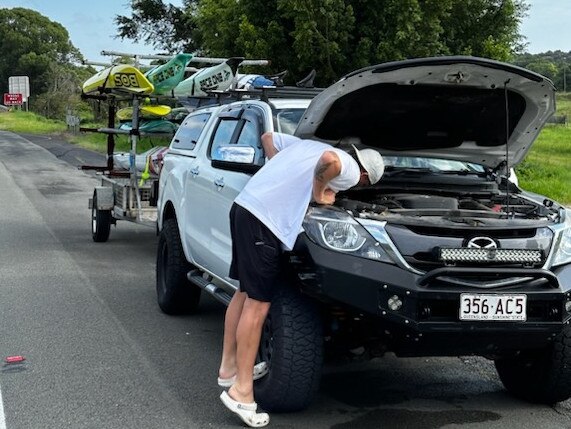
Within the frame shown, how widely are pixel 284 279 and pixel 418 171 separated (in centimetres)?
145

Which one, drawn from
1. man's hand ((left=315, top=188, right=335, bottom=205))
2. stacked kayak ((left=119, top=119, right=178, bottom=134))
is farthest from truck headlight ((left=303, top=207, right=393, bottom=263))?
stacked kayak ((left=119, top=119, right=178, bottom=134))

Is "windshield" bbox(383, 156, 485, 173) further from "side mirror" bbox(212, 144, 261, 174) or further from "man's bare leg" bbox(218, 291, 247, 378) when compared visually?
"man's bare leg" bbox(218, 291, 247, 378)

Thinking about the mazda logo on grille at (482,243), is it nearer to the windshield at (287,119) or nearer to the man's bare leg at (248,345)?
the man's bare leg at (248,345)

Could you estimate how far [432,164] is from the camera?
19.2 ft

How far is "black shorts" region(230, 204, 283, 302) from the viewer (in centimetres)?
454

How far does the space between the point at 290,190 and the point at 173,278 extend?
2.79 metres

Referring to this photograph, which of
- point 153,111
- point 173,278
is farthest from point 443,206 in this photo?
point 153,111

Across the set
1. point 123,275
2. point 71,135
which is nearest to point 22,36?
point 71,135

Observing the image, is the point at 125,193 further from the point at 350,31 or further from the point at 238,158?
the point at 350,31

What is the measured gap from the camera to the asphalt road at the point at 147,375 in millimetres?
4777

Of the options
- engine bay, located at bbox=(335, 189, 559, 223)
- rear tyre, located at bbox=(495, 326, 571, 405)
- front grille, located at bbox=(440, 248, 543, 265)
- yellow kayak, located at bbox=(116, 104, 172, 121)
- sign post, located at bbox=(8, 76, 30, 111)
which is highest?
yellow kayak, located at bbox=(116, 104, 172, 121)

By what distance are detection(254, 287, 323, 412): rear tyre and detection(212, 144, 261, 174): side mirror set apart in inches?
38.3

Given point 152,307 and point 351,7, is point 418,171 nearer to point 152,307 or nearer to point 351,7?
point 152,307

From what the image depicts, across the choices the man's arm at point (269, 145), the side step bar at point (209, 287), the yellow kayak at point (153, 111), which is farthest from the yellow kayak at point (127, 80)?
the man's arm at point (269, 145)
